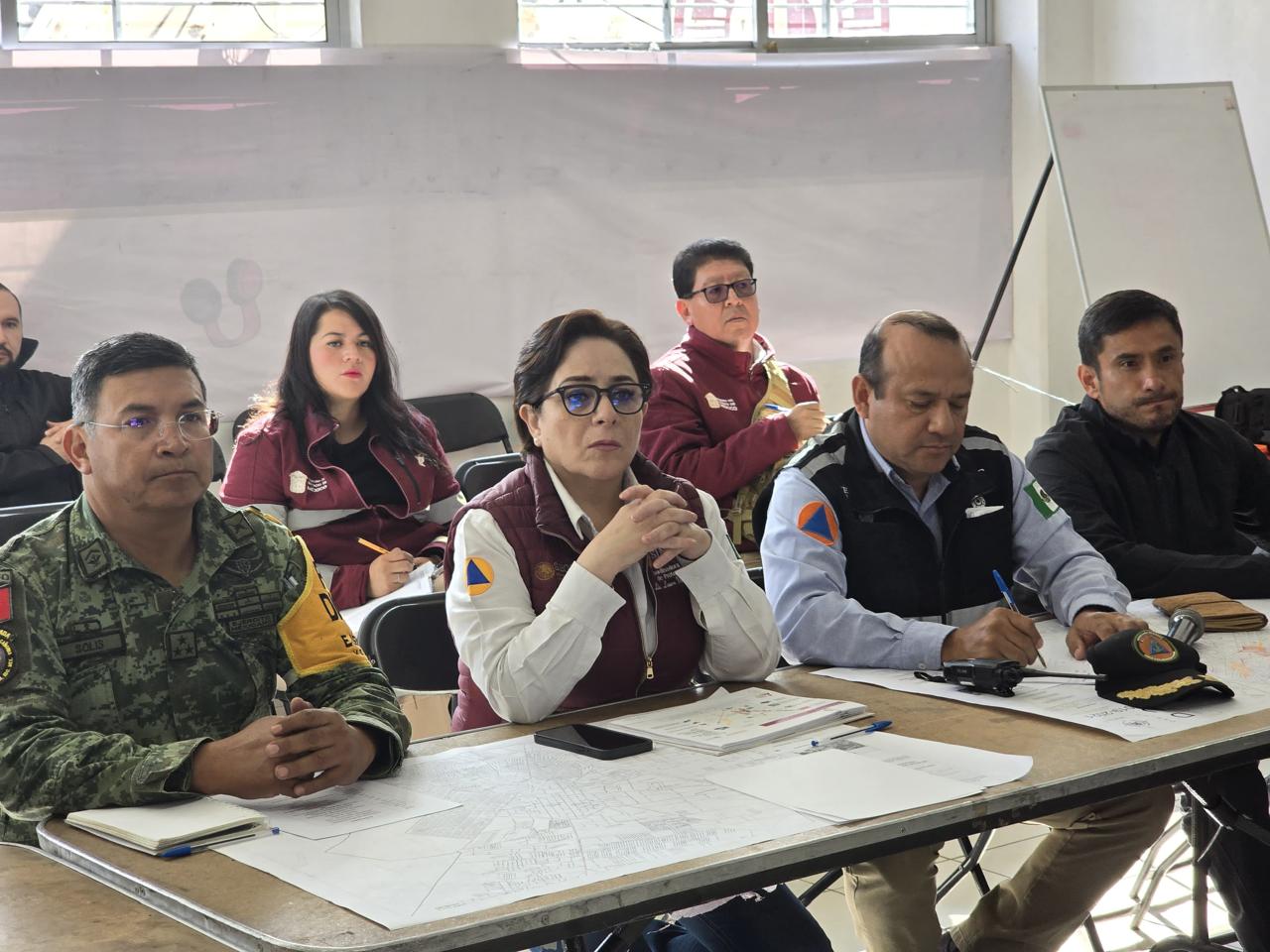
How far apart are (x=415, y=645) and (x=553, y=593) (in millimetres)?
512

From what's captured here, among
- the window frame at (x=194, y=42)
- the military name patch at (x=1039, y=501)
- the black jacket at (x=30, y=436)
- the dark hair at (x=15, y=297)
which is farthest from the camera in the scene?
the window frame at (x=194, y=42)

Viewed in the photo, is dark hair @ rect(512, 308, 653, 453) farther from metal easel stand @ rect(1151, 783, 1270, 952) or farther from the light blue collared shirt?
metal easel stand @ rect(1151, 783, 1270, 952)

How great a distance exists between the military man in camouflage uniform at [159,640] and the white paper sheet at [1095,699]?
763 millimetres

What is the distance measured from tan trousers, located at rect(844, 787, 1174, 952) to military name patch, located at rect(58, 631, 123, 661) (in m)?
1.11

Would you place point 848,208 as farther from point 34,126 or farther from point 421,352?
point 34,126

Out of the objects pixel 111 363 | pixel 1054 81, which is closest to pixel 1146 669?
pixel 111 363

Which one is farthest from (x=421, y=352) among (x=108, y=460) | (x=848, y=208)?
(x=108, y=460)

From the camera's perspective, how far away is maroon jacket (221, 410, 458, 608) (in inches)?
140

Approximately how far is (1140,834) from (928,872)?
0.35 m

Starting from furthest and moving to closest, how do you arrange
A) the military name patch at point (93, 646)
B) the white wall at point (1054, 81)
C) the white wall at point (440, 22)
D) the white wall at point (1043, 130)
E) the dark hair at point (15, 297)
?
the white wall at point (1043, 130)
the white wall at point (1054, 81)
the white wall at point (440, 22)
the dark hair at point (15, 297)
the military name patch at point (93, 646)

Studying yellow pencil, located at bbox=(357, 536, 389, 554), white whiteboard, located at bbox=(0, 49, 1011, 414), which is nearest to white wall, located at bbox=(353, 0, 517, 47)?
white whiteboard, located at bbox=(0, 49, 1011, 414)

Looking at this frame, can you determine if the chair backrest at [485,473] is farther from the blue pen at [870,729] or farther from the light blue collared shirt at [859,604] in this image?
the blue pen at [870,729]

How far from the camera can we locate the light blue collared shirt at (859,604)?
2137 mm

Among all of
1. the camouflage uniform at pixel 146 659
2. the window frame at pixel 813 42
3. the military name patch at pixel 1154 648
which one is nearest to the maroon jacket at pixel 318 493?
the camouflage uniform at pixel 146 659
